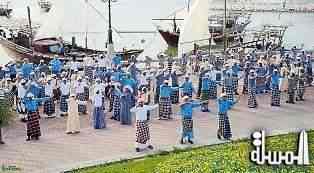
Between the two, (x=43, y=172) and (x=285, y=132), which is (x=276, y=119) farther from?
(x=43, y=172)

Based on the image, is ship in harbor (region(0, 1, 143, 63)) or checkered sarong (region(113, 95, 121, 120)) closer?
checkered sarong (region(113, 95, 121, 120))

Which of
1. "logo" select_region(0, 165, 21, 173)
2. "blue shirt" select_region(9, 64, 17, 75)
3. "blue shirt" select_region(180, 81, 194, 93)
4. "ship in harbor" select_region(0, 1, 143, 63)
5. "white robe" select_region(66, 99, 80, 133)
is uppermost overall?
"ship in harbor" select_region(0, 1, 143, 63)

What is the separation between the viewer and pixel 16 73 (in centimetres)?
2205

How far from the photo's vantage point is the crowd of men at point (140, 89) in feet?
55.5

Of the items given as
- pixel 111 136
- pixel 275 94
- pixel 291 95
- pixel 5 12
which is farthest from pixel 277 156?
pixel 5 12

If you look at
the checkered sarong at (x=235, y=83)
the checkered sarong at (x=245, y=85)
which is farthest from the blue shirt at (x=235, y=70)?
the checkered sarong at (x=245, y=85)

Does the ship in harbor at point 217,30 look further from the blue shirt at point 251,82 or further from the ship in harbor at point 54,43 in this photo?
the blue shirt at point 251,82

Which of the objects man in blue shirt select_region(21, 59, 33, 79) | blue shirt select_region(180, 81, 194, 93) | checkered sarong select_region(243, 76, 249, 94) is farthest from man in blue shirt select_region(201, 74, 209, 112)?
man in blue shirt select_region(21, 59, 33, 79)

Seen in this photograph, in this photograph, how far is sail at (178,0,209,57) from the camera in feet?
95.5

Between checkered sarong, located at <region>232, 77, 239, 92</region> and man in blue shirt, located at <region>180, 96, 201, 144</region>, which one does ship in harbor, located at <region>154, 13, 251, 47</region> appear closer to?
checkered sarong, located at <region>232, 77, 239, 92</region>

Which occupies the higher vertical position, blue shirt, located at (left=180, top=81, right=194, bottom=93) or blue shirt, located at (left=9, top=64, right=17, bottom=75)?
blue shirt, located at (left=9, top=64, right=17, bottom=75)

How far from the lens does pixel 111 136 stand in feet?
56.3

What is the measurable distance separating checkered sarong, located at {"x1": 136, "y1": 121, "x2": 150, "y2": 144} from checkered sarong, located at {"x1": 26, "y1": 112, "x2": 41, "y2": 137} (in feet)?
8.79

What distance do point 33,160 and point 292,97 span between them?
9.00 metres
